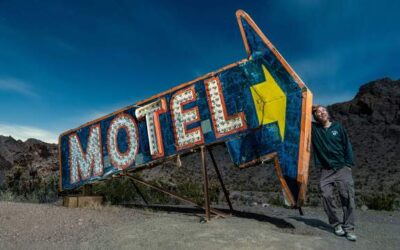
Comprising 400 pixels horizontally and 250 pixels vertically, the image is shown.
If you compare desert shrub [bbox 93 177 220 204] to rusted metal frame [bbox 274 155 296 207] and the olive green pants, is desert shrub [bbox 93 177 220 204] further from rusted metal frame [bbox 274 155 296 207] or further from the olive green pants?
the olive green pants

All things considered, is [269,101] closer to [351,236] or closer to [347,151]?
[347,151]

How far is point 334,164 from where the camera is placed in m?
6.19

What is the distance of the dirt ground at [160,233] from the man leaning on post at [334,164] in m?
0.45

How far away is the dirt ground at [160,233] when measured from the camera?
5195 mm

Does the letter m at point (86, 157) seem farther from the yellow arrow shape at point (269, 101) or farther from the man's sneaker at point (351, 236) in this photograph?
the man's sneaker at point (351, 236)

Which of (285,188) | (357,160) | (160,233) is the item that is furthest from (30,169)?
(357,160)

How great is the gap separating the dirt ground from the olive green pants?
0.99ft

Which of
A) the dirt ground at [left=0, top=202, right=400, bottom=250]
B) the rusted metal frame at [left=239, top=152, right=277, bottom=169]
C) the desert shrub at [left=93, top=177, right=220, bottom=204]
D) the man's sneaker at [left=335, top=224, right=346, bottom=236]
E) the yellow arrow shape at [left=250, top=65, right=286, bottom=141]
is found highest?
the yellow arrow shape at [left=250, top=65, right=286, bottom=141]

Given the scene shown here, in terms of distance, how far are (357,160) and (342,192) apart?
113 ft

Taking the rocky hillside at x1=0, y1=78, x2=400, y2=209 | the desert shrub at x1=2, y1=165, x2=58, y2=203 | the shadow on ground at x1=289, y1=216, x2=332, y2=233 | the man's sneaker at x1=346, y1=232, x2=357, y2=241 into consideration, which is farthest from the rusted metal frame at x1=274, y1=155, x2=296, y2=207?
the desert shrub at x1=2, y1=165, x2=58, y2=203

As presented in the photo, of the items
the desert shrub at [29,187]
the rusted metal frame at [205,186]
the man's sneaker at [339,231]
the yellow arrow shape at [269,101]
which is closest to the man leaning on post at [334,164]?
the man's sneaker at [339,231]

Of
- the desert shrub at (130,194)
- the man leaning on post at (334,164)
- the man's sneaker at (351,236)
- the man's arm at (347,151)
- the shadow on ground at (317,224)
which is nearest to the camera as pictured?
the man's sneaker at (351,236)

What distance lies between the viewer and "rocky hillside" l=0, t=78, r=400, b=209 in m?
23.3

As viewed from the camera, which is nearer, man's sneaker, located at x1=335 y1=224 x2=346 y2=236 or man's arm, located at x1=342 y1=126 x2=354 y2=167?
man's sneaker, located at x1=335 y1=224 x2=346 y2=236
